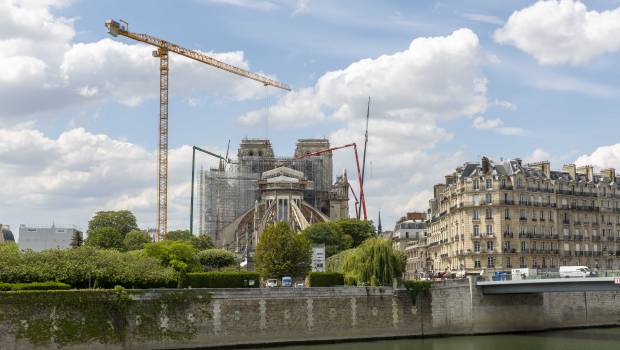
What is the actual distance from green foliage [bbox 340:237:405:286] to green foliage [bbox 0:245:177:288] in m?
16.3

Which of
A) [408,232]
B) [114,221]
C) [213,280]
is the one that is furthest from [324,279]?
[408,232]

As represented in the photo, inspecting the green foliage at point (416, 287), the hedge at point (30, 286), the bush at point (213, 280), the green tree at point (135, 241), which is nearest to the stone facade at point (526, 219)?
the green foliage at point (416, 287)

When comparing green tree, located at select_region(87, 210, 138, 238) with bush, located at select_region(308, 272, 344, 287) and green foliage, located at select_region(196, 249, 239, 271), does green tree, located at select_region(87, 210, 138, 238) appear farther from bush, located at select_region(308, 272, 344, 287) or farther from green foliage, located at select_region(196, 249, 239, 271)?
bush, located at select_region(308, 272, 344, 287)

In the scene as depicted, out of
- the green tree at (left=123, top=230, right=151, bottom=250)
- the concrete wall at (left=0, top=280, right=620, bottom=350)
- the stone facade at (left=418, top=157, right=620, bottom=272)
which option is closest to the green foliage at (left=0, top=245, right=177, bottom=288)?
the concrete wall at (left=0, top=280, right=620, bottom=350)

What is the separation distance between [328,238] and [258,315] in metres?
54.1

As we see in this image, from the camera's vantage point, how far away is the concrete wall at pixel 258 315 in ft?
178

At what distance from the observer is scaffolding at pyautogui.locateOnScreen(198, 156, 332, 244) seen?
16600 centimetres

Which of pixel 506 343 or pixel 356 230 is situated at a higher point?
pixel 356 230

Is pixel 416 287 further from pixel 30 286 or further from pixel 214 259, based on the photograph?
pixel 214 259

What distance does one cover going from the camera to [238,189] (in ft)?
557

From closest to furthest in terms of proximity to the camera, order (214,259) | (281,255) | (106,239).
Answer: (281,255)
(214,259)
(106,239)

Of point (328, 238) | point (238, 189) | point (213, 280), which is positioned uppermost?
point (238, 189)

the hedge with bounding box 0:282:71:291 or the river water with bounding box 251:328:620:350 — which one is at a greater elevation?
the hedge with bounding box 0:282:71:291

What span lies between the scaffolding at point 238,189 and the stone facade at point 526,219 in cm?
7464
